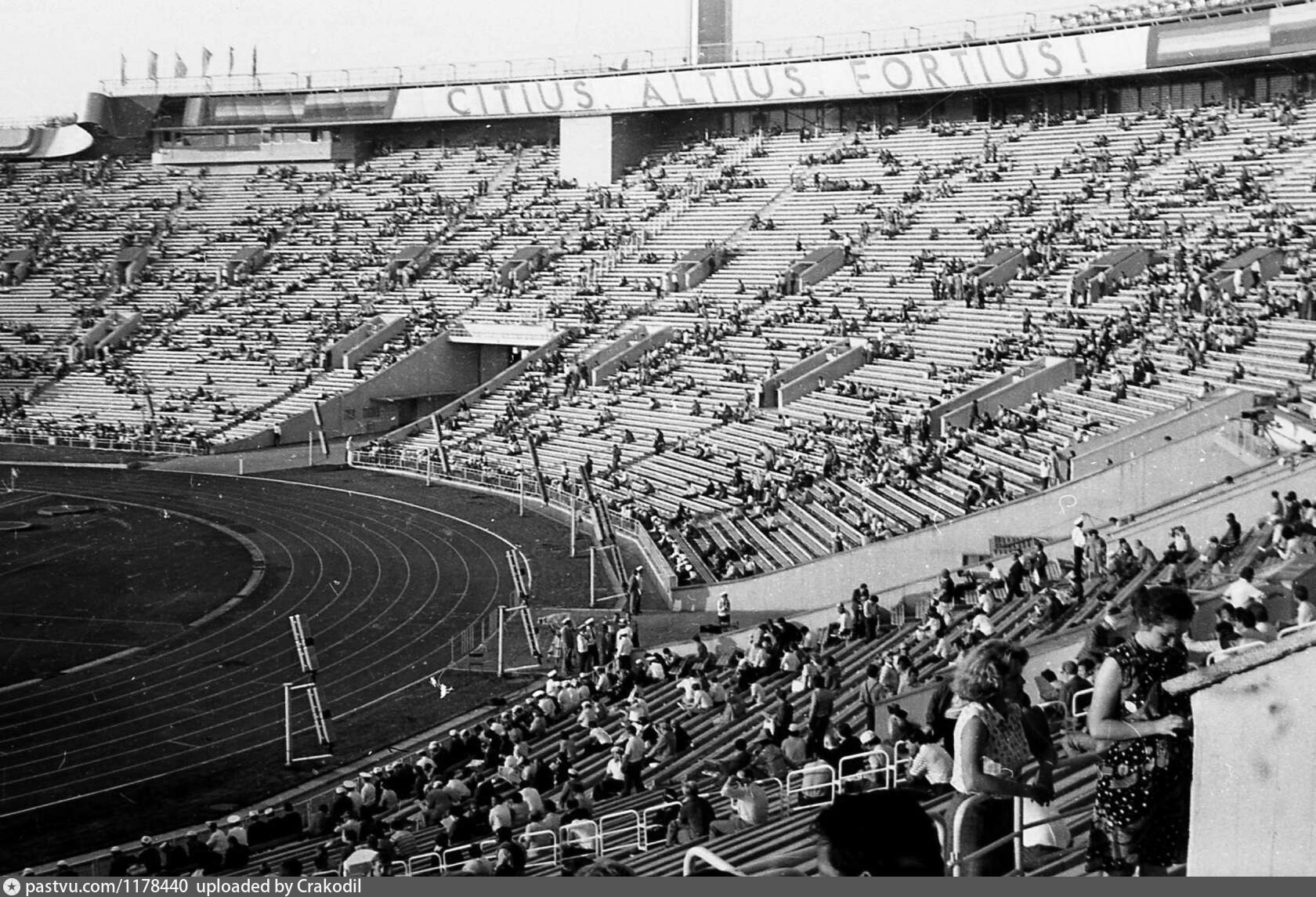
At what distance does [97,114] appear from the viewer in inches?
2377

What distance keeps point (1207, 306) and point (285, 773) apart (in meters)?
18.7

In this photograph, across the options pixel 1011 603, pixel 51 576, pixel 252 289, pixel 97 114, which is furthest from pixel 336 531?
pixel 97 114

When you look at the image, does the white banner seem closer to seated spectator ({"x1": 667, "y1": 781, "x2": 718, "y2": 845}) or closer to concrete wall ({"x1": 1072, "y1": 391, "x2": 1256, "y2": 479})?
concrete wall ({"x1": 1072, "y1": 391, "x2": 1256, "y2": 479})

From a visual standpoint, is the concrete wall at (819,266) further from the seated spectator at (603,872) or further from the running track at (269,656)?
the seated spectator at (603,872)

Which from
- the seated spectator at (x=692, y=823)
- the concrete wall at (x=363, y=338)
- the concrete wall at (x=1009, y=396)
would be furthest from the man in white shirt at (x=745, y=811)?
the concrete wall at (x=363, y=338)

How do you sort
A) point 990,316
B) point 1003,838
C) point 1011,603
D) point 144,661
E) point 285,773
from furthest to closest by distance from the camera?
point 990,316
point 144,661
point 285,773
point 1011,603
point 1003,838

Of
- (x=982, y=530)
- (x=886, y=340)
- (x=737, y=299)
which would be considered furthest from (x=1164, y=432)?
(x=737, y=299)

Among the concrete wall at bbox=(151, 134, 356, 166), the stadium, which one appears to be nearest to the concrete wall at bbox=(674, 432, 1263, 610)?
the stadium

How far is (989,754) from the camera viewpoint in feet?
16.8

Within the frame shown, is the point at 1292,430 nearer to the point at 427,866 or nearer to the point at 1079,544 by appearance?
the point at 1079,544

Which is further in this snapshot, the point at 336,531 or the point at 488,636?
the point at 336,531

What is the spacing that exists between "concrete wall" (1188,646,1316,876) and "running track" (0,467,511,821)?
1356 cm

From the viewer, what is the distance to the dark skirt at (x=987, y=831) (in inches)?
207

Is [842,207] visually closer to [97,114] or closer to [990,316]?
[990,316]
